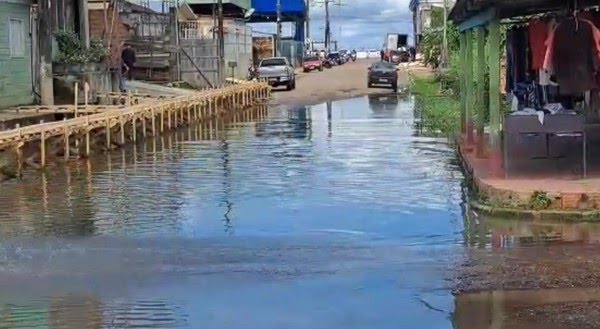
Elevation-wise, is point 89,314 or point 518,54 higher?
point 518,54

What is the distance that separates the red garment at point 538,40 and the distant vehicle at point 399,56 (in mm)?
81932

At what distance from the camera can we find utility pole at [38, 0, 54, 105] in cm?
3077

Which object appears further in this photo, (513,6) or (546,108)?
(513,6)

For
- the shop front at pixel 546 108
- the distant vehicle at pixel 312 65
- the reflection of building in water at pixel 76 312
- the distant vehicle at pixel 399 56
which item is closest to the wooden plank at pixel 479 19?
the shop front at pixel 546 108

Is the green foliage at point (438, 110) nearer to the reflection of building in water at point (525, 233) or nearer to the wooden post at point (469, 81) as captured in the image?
the wooden post at point (469, 81)

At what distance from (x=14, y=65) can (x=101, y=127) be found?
21.8 ft

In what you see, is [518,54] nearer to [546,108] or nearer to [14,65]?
[546,108]

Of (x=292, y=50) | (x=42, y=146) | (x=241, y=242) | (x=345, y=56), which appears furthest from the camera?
(x=345, y=56)

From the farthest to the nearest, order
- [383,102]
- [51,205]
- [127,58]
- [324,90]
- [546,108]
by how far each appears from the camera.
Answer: [324,90], [383,102], [127,58], [51,205], [546,108]

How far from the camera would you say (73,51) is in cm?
3244

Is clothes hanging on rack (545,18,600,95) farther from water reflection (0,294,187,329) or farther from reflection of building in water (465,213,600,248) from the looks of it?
water reflection (0,294,187,329)

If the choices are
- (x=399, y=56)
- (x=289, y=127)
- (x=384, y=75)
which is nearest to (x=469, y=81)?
(x=289, y=127)

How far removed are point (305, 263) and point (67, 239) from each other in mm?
3321

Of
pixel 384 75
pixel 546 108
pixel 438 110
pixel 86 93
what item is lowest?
pixel 438 110
